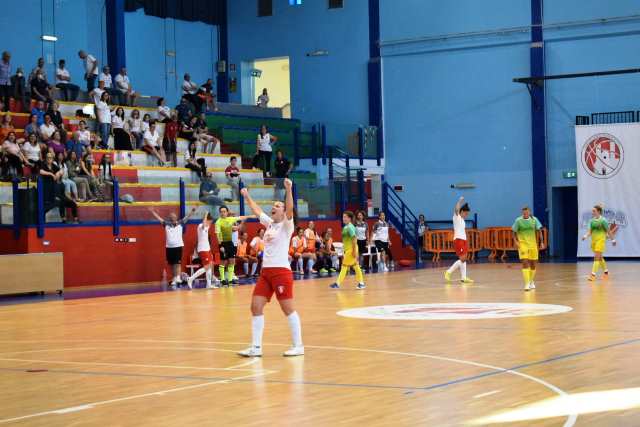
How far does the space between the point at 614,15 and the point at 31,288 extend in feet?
81.4

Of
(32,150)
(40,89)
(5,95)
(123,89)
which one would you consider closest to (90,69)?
(123,89)

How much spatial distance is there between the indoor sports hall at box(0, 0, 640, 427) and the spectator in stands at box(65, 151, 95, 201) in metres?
0.09

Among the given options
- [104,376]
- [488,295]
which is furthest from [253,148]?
[104,376]

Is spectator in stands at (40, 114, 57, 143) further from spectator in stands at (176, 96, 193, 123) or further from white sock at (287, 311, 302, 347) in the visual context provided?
white sock at (287, 311, 302, 347)

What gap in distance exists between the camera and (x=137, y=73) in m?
44.7

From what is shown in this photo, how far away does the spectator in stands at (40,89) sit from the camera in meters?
33.8

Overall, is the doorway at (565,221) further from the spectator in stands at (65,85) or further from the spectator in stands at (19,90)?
the spectator in stands at (19,90)

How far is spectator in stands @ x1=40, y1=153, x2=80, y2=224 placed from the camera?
29.2 metres

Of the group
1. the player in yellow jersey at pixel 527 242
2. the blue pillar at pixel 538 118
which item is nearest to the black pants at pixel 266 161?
the blue pillar at pixel 538 118

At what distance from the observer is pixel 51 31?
40.1 metres

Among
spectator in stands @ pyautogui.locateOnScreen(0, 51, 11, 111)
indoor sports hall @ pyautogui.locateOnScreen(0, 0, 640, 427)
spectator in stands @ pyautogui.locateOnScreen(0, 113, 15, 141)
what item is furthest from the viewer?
spectator in stands @ pyautogui.locateOnScreen(0, 51, 11, 111)

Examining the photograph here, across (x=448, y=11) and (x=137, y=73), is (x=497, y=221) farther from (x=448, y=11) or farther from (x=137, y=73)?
(x=137, y=73)

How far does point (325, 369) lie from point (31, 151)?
2009 cm

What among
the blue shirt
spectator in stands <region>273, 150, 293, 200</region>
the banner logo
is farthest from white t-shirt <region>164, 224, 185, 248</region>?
the banner logo
